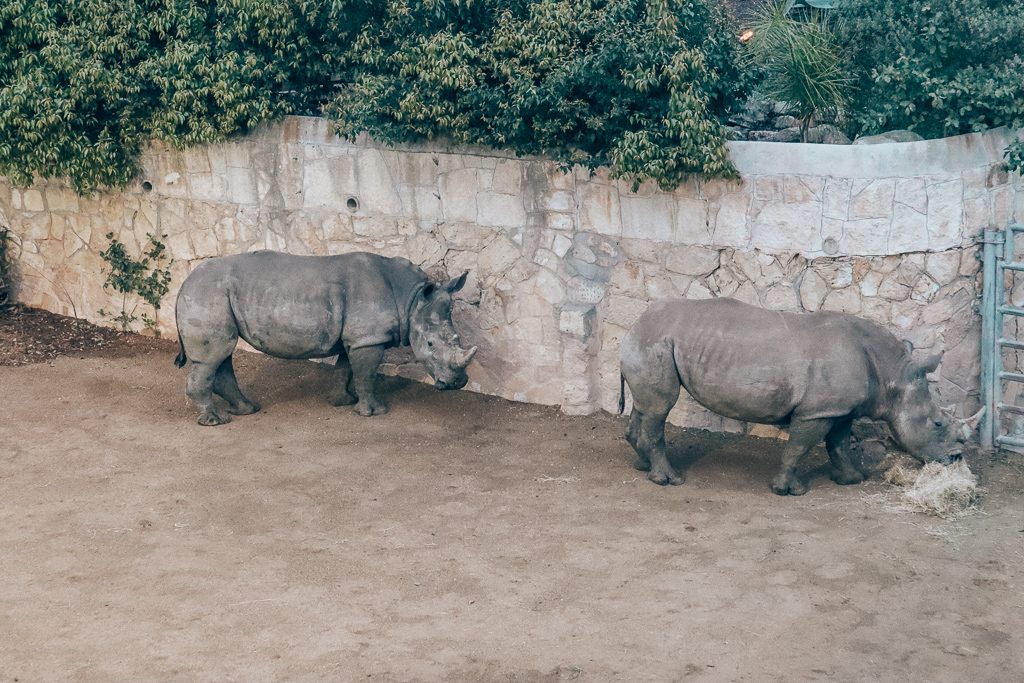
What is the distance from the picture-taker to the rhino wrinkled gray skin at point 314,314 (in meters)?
10.7

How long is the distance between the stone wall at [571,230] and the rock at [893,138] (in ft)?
1.60

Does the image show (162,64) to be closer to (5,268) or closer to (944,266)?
(5,268)

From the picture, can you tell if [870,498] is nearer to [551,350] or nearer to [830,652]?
[830,652]

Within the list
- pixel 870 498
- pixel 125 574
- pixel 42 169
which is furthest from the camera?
pixel 42 169

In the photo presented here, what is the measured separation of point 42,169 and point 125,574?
217 inches

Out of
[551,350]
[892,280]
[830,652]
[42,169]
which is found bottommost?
[830,652]

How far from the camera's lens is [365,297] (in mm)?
10836

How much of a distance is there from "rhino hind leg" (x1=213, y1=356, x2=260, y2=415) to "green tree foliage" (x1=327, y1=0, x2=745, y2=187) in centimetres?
247

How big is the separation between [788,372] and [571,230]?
8.32 feet

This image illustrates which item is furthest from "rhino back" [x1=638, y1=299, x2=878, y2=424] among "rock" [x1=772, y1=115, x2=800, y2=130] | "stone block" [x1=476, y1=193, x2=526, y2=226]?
"rock" [x1=772, y1=115, x2=800, y2=130]

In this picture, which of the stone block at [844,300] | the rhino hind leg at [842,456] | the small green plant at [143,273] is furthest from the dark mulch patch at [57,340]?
the rhino hind leg at [842,456]

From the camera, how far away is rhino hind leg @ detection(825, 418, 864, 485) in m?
9.69

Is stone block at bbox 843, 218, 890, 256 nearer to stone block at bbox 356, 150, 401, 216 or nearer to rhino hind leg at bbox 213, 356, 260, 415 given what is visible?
stone block at bbox 356, 150, 401, 216

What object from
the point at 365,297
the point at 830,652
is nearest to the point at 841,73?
the point at 365,297
